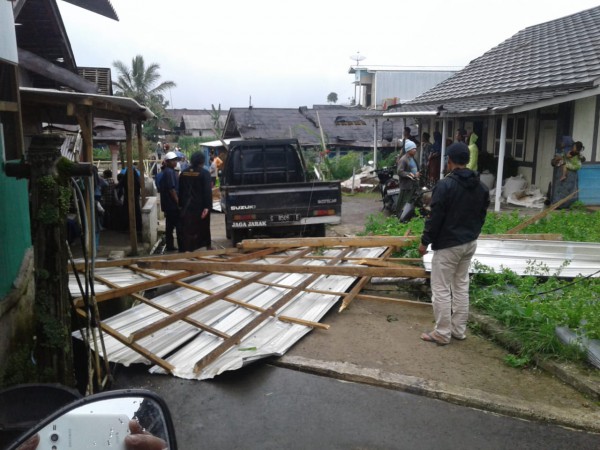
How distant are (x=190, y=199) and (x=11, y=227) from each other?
4.49 meters

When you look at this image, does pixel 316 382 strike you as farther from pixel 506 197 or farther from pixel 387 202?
pixel 506 197

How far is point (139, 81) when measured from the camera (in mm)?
45000

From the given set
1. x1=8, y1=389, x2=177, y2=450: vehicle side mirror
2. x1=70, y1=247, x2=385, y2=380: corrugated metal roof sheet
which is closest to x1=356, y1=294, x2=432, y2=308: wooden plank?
x1=70, y1=247, x2=385, y2=380: corrugated metal roof sheet

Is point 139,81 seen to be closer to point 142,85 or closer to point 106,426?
point 142,85

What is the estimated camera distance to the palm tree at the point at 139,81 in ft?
145

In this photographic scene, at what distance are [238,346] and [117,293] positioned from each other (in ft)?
5.03

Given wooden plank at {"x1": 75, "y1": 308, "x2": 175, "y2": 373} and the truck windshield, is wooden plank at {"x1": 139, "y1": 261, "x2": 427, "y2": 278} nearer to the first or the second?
wooden plank at {"x1": 75, "y1": 308, "x2": 175, "y2": 373}

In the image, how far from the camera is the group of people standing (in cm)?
905

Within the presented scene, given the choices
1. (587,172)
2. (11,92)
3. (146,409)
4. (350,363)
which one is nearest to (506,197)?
(587,172)

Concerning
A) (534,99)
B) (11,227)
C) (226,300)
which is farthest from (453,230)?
(534,99)

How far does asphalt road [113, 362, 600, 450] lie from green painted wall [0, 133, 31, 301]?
4.14 ft

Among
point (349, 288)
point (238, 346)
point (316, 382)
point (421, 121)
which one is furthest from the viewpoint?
point (421, 121)

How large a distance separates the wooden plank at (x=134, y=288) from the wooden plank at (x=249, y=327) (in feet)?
4.11

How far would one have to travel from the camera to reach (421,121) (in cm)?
2219
